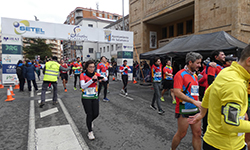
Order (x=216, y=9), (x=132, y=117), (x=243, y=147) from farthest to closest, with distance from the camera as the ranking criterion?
(x=216, y=9), (x=132, y=117), (x=243, y=147)

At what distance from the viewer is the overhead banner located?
11633 millimetres

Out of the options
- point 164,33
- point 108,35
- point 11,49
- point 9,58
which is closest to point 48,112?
point 9,58

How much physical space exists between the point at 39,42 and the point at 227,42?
164 feet

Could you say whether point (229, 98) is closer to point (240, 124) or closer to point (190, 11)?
point (240, 124)

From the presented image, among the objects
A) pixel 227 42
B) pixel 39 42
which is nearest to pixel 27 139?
pixel 227 42

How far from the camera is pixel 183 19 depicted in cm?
2031

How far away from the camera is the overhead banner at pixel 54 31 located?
11.6 m

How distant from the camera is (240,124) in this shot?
4.21 feet

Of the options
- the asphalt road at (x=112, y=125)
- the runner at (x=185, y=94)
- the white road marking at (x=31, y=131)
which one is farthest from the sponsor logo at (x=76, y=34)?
the runner at (x=185, y=94)

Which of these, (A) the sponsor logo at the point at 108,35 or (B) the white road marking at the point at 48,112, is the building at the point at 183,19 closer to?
(A) the sponsor logo at the point at 108,35

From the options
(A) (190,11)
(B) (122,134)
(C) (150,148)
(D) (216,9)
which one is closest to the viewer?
(C) (150,148)

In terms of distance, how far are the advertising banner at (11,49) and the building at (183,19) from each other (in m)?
14.8

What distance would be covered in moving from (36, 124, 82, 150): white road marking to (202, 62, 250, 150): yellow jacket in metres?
2.73

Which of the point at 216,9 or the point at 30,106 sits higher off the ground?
the point at 216,9
